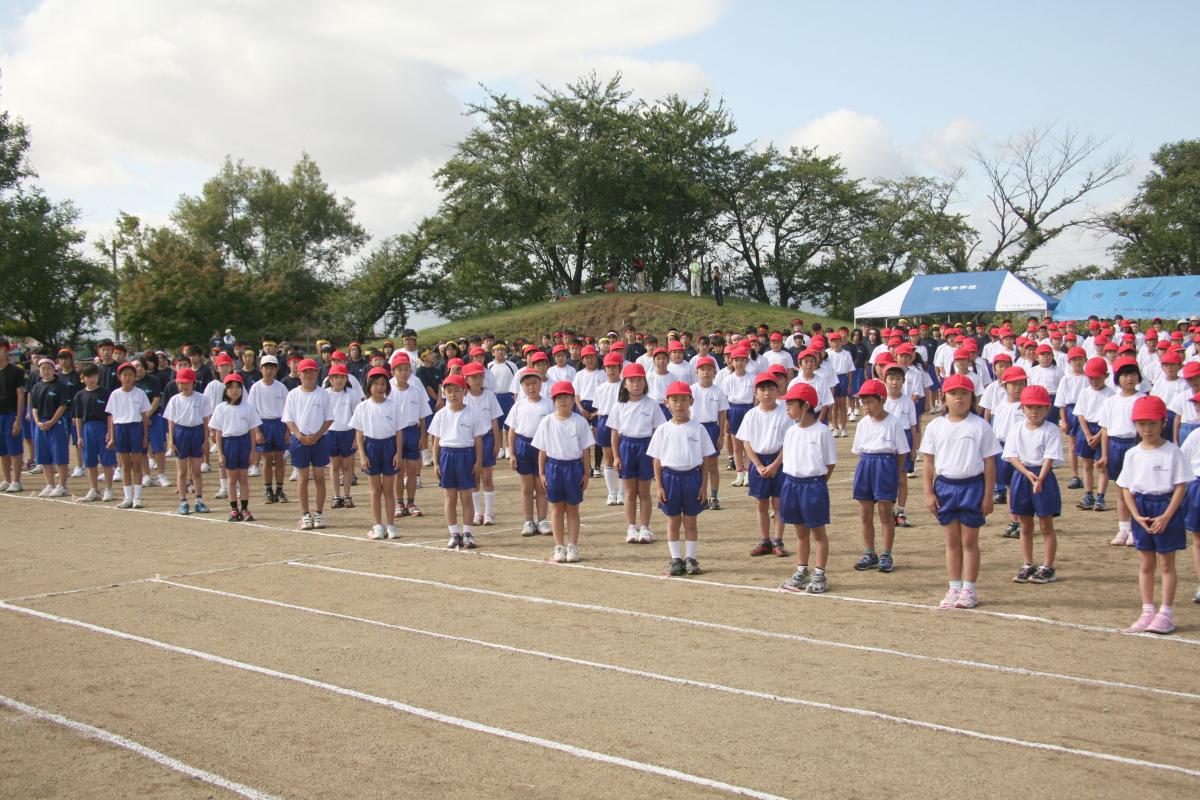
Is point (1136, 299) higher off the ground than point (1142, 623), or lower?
higher

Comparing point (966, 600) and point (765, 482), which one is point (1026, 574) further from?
point (765, 482)

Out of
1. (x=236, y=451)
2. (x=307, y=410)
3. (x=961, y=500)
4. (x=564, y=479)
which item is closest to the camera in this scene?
(x=961, y=500)

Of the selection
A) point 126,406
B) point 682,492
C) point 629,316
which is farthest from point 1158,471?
point 629,316

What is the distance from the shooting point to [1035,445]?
945 cm

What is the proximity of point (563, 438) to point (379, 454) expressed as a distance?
2.86 m

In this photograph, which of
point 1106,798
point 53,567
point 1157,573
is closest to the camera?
point 1106,798

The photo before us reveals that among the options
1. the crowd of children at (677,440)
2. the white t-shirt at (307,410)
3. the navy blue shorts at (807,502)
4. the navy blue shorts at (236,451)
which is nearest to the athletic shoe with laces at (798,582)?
the crowd of children at (677,440)

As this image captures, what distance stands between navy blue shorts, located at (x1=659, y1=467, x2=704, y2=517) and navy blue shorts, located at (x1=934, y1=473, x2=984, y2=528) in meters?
2.45

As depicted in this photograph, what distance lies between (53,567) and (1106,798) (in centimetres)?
1067

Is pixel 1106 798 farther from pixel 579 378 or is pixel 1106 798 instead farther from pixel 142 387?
pixel 142 387

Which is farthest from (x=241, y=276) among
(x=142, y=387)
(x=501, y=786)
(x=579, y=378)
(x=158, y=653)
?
(x=501, y=786)

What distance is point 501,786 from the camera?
Answer: 534cm

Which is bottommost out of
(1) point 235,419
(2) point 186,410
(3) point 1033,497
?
(3) point 1033,497

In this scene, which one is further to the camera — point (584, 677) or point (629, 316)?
point (629, 316)
